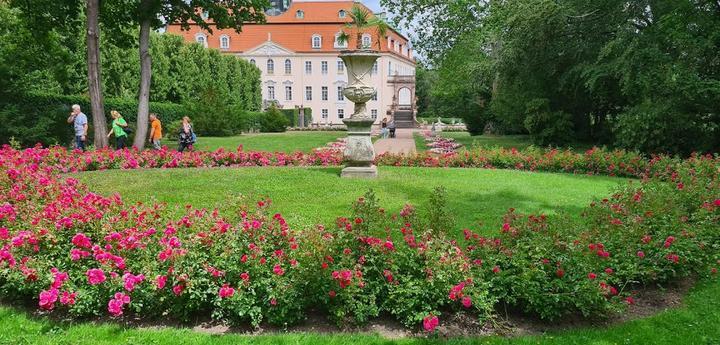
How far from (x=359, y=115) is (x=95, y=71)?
28.6ft

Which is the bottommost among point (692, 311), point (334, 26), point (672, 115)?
point (692, 311)

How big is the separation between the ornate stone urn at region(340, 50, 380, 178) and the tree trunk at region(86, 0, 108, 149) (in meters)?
7.88

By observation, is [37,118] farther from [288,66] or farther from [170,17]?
[288,66]

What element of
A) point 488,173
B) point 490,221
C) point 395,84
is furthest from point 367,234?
point 395,84

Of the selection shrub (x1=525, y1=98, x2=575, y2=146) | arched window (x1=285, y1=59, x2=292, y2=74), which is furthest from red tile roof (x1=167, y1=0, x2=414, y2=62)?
shrub (x1=525, y1=98, x2=575, y2=146)

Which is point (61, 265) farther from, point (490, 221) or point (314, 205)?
point (490, 221)

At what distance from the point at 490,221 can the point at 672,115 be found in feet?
31.2

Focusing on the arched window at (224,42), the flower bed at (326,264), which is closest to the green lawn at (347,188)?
the flower bed at (326,264)

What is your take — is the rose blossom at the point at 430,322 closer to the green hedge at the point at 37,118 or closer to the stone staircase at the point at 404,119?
the green hedge at the point at 37,118

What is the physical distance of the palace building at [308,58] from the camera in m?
59.8

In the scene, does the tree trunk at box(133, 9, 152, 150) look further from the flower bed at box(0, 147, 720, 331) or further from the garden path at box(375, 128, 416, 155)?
the flower bed at box(0, 147, 720, 331)

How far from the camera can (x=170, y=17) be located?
17047mm

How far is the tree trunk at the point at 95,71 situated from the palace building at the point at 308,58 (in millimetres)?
44854

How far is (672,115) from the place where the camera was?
13.5 m
